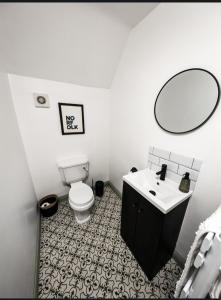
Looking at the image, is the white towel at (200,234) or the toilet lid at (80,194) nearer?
the white towel at (200,234)

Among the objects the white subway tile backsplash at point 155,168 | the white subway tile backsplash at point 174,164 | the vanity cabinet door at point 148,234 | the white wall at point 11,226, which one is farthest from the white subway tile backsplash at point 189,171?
the white wall at point 11,226

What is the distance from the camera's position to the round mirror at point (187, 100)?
2.99 ft

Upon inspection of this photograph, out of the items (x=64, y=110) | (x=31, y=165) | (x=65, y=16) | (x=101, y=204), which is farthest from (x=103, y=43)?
(x=101, y=204)

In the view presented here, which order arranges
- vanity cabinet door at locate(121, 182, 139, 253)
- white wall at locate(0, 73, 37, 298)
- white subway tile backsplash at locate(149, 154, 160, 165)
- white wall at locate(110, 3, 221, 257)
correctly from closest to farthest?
white wall at locate(0, 73, 37, 298) → white wall at locate(110, 3, 221, 257) → vanity cabinet door at locate(121, 182, 139, 253) → white subway tile backsplash at locate(149, 154, 160, 165)

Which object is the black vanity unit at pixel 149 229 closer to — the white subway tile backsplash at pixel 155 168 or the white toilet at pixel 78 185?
the white subway tile backsplash at pixel 155 168

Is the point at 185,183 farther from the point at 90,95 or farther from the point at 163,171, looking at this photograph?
the point at 90,95

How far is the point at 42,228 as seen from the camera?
1.58 m

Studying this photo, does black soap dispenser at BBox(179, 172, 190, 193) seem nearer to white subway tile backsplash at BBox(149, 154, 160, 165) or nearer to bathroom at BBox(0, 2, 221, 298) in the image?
bathroom at BBox(0, 2, 221, 298)

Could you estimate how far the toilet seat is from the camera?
1.48 m

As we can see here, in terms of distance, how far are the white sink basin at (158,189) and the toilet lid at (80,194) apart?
0.62m

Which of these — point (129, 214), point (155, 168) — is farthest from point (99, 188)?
point (155, 168)

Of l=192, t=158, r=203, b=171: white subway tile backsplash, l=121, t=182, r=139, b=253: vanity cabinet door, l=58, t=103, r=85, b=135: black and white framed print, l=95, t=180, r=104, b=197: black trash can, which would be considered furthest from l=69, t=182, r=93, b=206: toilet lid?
l=192, t=158, r=203, b=171: white subway tile backsplash

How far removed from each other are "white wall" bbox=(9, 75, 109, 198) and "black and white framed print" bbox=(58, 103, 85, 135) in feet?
0.19

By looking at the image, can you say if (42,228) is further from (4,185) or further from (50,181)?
(4,185)
